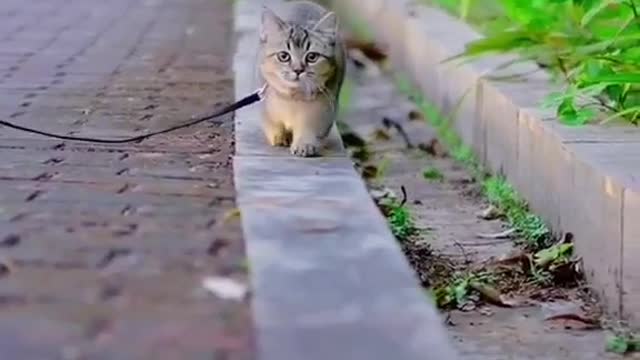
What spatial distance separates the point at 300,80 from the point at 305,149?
23 centimetres

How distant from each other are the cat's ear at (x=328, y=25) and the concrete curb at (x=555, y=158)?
2.31ft

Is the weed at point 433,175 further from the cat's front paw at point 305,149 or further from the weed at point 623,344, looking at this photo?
the weed at point 623,344

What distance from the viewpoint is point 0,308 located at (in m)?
3.24

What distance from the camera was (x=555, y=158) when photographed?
185 inches

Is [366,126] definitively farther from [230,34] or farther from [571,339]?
[571,339]

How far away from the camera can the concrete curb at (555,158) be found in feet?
12.9

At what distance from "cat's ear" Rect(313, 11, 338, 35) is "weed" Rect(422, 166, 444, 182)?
955 millimetres

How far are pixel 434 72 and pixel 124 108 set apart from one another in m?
1.73

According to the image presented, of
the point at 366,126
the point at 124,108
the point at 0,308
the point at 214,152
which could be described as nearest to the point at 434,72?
the point at 366,126

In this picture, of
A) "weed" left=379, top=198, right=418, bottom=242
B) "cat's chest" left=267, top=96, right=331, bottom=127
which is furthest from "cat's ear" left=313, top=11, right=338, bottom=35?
"weed" left=379, top=198, right=418, bottom=242

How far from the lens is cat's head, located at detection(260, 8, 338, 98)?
502 centimetres

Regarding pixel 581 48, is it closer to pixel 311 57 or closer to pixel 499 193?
pixel 499 193

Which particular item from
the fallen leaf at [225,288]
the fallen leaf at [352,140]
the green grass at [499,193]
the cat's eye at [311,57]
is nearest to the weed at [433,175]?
the green grass at [499,193]

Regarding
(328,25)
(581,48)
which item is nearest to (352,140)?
(581,48)
